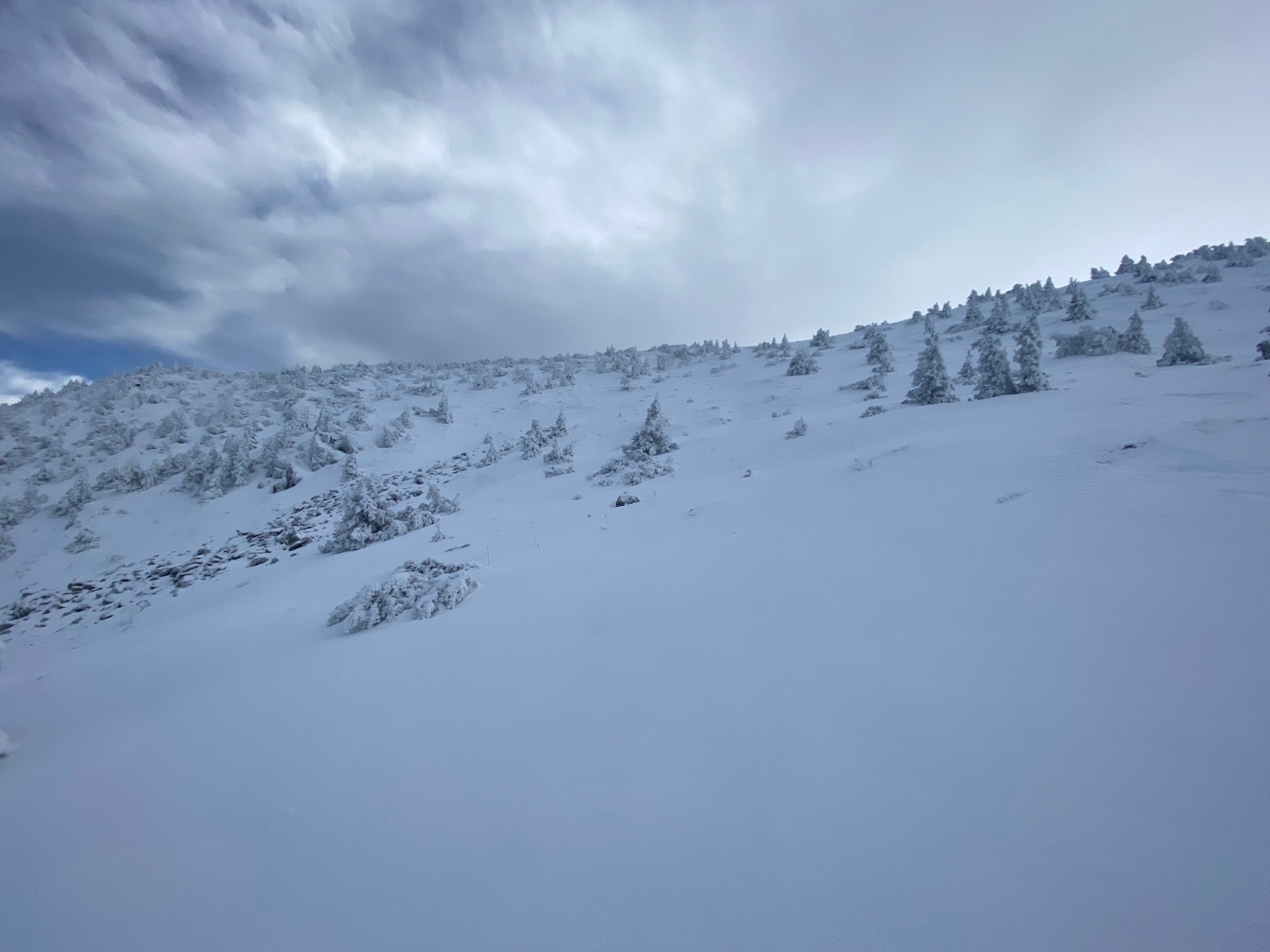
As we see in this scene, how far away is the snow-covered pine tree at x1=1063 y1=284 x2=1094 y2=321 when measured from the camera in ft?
62.1

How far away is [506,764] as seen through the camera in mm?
2754

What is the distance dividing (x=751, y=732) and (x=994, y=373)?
1197 centimetres

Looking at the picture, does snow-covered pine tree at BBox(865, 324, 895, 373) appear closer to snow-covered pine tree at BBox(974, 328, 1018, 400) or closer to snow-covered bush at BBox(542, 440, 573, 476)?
snow-covered pine tree at BBox(974, 328, 1018, 400)

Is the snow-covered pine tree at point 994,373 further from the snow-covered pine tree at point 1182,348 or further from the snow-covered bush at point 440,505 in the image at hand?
the snow-covered bush at point 440,505

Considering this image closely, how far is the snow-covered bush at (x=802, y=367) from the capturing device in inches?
842

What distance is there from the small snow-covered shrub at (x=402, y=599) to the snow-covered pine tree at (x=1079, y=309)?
25.6m

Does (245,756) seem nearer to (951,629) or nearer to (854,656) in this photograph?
(854,656)

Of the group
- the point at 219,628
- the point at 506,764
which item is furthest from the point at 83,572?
the point at 506,764

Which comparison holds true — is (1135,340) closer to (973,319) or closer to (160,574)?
(973,319)

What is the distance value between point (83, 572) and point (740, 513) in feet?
54.1

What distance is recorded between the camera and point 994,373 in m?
10.8

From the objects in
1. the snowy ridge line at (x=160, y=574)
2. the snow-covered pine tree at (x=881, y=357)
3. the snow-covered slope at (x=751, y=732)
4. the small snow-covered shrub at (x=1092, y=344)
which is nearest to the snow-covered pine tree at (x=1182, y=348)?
the small snow-covered shrub at (x=1092, y=344)

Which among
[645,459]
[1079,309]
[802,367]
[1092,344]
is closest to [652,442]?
[645,459]

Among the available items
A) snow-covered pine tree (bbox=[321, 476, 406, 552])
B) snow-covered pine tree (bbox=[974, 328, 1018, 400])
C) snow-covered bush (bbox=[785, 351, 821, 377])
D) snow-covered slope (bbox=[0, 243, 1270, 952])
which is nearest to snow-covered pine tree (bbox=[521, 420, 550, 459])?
snow-covered pine tree (bbox=[321, 476, 406, 552])
